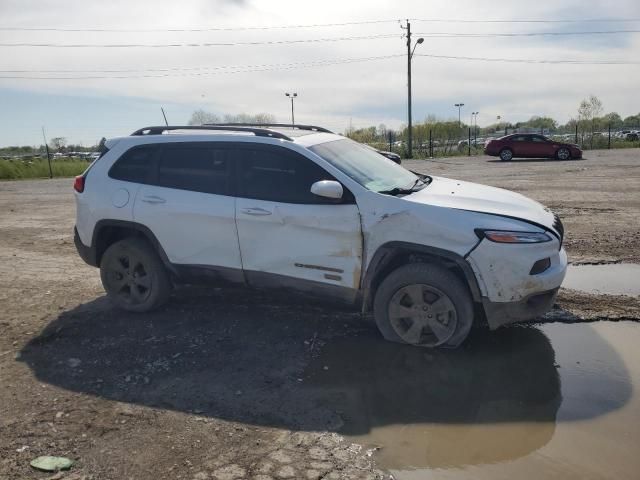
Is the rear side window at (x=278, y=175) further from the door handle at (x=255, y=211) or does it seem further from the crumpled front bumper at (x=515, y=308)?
the crumpled front bumper at (x=515, y=308)

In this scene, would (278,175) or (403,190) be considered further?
(278,175)

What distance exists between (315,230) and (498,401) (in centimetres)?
198

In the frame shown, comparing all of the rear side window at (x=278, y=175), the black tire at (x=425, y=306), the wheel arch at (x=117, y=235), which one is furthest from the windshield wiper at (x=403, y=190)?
the wheel arch at (x=117, y=235)

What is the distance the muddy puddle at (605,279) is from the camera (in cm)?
598

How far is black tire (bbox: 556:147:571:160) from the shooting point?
1078 inches

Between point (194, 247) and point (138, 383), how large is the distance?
4.87ft

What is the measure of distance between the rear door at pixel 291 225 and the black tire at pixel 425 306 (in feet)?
1.05

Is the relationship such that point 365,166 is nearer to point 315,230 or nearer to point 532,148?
point 315,230

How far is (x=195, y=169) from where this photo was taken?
17.6ft

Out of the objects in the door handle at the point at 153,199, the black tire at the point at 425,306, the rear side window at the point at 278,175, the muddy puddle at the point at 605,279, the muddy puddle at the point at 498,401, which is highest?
the rear side window at the point at 278,175

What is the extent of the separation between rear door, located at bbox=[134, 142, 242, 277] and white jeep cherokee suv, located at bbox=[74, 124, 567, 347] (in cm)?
1

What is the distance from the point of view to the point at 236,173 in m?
5.18

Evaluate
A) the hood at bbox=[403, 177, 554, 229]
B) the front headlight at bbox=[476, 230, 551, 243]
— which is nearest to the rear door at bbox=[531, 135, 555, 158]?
the hood at bbox=[403, 177, 554, 229]

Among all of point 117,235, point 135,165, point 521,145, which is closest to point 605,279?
point 135,165
